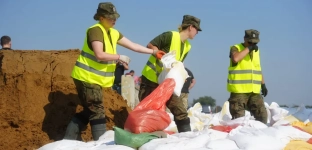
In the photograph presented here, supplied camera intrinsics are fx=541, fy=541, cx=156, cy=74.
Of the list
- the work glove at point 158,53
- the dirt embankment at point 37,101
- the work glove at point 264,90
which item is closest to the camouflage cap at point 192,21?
the work glove at point 158,53

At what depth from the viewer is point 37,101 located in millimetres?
6031

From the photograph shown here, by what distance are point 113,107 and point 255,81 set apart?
200cm

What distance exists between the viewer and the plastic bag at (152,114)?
15.7ft

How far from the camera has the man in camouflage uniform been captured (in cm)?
714

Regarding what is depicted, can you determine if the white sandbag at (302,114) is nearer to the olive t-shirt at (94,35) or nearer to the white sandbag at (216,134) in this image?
the white sandbag at (216,134)

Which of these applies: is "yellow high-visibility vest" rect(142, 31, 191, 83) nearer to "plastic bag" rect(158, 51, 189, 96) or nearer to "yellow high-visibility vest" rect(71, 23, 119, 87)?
"plastic bag" rect(158, 51, 189, 96)

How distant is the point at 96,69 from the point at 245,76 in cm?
247

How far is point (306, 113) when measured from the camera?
27.5 ft

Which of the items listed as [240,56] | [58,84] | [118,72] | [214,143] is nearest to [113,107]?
[58,84]

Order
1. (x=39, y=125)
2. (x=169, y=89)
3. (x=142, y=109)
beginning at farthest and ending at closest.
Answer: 1. (x=39, y=125)
2. (x=169, y=89)
3. (x=142, y=109)

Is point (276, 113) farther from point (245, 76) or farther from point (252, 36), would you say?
point (252, 36)

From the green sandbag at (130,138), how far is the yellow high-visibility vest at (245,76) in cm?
285

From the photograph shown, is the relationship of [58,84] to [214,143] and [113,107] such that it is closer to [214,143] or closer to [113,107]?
[113,107]

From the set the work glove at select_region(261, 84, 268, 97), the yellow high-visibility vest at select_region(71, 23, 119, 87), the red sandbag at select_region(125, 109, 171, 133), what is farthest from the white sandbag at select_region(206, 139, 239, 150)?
the work glove at select_region(261, 84, 268, 97)
